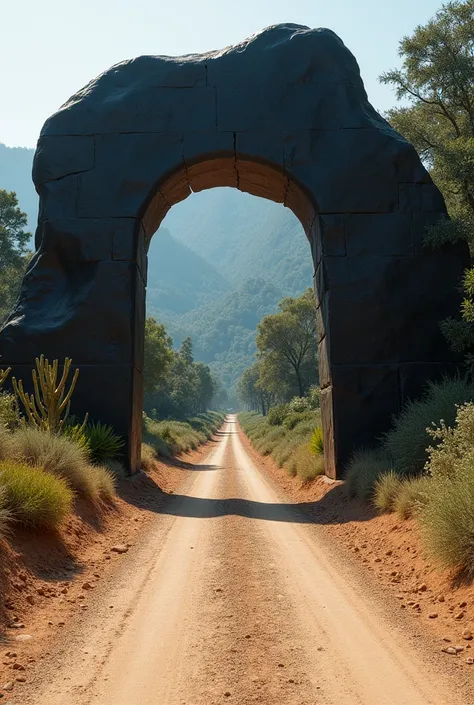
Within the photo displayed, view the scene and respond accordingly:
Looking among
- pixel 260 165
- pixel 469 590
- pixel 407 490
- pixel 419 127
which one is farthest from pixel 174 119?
pixel 469 590

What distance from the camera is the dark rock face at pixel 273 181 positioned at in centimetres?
1447

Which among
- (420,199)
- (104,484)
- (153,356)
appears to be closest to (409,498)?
(104,484)

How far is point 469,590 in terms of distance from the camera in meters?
5.93

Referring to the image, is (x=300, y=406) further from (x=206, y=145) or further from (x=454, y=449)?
(x=454, y=449)

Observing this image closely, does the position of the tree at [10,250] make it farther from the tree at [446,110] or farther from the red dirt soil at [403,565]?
the red dirt soil at [403,565]

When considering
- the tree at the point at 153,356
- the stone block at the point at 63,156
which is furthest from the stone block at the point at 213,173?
the tree at the point at 153,356

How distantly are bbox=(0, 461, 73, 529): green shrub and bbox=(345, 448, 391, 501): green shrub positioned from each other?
18.7ft

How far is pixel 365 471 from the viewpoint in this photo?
1227cm

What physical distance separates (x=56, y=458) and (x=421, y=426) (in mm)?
6364

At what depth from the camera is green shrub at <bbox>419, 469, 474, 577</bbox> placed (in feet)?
20.4

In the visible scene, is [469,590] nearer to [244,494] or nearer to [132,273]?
[244,494]

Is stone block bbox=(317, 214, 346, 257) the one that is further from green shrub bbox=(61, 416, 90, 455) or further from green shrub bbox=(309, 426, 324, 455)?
green shrub bbox=(61, 416, 90, 455)

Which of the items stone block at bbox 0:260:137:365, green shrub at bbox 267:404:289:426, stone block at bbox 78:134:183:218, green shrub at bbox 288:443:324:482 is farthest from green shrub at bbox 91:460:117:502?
green shrub at bbox 267:404:289:426

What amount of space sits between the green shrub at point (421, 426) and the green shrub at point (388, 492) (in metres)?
0.45
